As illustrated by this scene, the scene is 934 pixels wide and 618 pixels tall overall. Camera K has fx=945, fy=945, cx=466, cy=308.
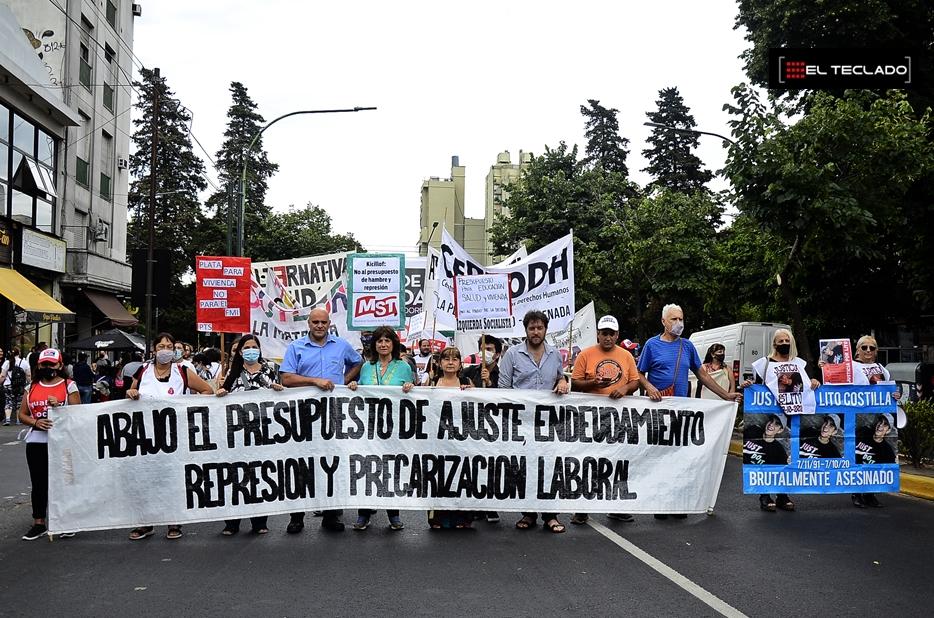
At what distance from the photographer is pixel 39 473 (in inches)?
311

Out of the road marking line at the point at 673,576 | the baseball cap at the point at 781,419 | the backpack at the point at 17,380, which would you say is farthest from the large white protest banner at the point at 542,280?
the backpack at the point at 17,380

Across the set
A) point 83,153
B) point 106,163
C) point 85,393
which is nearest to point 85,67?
point 83,153

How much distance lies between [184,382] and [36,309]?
54.6 feet

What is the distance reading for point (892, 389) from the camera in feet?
30.9

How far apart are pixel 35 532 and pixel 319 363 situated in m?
2.68

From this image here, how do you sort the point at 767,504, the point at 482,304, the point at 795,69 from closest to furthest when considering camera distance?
the point at 767,504
the point at 482,304
the point at 795,69

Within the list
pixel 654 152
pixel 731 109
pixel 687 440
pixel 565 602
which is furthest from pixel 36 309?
pixel 654 152

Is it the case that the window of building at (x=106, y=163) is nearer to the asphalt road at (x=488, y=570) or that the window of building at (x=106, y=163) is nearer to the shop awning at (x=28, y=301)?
the shop awning at (x=28, y=301)

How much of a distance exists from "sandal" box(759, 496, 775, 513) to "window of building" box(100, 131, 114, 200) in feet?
97.2

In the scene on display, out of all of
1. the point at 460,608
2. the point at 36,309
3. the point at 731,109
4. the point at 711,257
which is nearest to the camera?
the point at 460,608

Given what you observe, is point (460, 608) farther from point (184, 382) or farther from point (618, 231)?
point (618, 231)

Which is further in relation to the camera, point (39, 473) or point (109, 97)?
point (109, 97)

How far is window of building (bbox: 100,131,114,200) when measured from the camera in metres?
33.8

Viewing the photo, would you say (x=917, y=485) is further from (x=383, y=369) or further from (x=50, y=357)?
(x=50, y=357)
